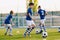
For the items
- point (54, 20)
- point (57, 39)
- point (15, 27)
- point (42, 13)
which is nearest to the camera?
point (57, 39)

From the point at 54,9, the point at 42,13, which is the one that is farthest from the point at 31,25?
the point at 54,9

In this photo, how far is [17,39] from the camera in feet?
51.8

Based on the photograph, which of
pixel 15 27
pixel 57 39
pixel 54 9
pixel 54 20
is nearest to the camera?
pixel 57 39

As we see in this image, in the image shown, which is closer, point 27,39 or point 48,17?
point 27,39

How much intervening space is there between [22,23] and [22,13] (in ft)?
16.7

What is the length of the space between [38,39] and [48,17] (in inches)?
520

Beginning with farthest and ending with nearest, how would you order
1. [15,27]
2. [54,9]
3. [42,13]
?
[54,9], [15,27], [42,13]

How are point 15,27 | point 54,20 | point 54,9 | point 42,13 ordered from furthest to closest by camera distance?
point 54,9, point 54,20, point 15,27, point 42,13

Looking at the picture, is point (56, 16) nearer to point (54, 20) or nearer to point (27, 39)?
point (54, 20)

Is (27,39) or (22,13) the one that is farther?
(22,13)

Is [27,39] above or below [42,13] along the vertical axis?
below

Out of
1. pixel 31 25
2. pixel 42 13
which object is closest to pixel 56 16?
pixel 42 13

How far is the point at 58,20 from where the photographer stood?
98.6 feet

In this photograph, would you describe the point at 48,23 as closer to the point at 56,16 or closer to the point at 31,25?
the point at 56,16
